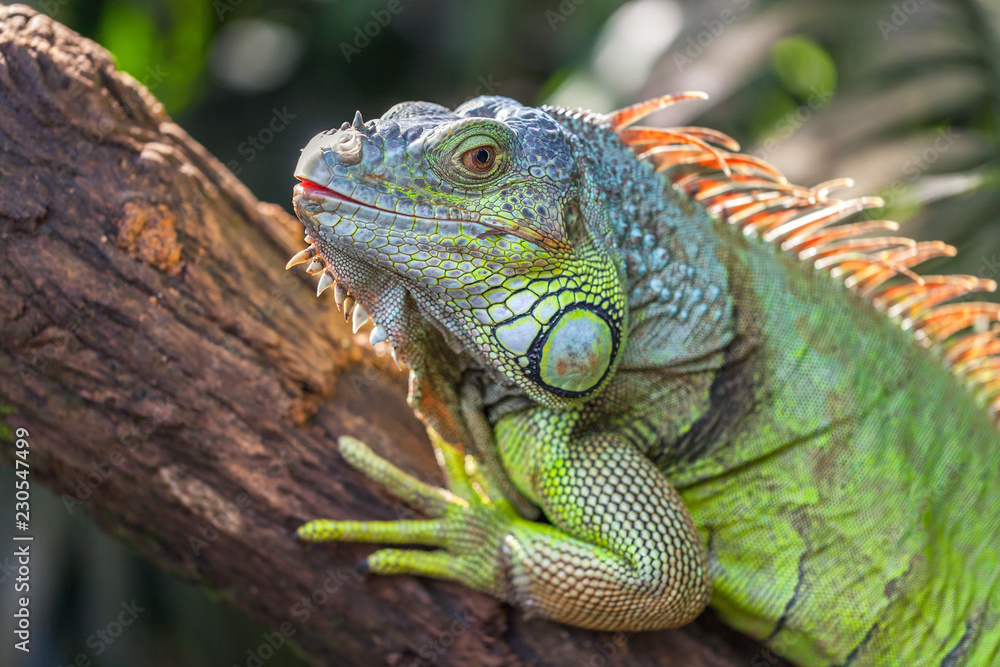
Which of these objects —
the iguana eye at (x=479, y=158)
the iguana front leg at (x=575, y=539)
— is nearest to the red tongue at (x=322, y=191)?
the iguana eye at (x=479, y=158)

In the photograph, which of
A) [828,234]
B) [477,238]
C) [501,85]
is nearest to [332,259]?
[477,238]

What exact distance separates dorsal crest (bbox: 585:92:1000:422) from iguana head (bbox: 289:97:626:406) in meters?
0.54

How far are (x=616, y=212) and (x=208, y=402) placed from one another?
1.58m

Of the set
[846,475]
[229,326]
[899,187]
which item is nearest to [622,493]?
[846,475]

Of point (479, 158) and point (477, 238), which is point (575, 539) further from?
point (479, 158)

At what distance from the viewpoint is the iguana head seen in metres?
2.16

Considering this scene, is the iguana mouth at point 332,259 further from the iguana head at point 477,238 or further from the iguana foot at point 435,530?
the iguana foot at point 435,530

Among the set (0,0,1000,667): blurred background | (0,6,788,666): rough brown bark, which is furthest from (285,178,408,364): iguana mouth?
(0,0,1000,667): blurred background

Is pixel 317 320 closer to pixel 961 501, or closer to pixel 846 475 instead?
pixel 846 475

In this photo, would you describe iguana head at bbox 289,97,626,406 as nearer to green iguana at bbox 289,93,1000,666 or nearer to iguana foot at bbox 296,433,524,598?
green iguana at bbox 289,93,1000,666

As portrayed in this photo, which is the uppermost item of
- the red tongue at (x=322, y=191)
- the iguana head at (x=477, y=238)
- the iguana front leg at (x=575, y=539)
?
the red tongue at (x=322, y=191)

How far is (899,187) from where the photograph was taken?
16.1 feet

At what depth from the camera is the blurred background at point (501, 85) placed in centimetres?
455

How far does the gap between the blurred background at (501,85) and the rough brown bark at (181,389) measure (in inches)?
80.6
